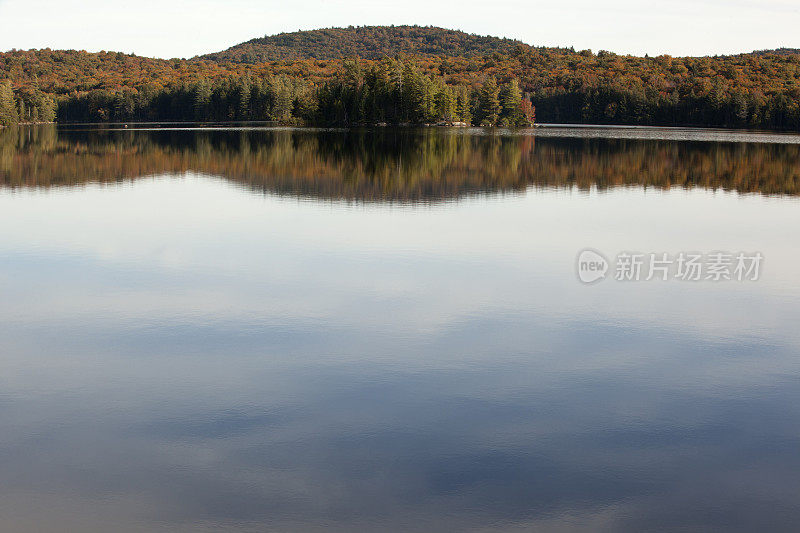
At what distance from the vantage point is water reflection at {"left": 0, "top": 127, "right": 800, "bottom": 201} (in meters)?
39.3

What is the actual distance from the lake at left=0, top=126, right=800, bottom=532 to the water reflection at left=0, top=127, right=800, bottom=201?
1053 cm

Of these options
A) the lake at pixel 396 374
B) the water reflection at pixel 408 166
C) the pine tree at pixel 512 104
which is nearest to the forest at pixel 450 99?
the pine tree at pixel 512 104

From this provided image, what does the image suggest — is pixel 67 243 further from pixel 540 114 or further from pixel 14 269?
pixel 540 114

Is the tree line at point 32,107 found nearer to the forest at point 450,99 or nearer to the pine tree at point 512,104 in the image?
the forest at point 450,99

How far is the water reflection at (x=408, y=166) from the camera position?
3934 cm

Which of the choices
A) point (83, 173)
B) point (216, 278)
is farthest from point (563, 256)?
point (83, 173)

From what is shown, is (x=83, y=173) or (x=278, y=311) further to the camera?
(x=83, y=173)

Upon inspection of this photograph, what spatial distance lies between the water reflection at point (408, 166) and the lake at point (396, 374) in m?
10.5

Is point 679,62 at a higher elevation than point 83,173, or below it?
higher

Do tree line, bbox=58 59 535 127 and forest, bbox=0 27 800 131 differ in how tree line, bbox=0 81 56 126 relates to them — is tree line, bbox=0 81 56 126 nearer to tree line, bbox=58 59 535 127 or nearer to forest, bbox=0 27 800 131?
forest, bbox=0 27 800 131

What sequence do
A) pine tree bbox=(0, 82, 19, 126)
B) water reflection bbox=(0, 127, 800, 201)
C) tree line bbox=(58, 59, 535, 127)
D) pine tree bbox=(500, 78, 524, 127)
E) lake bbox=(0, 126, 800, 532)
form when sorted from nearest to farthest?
lake bbox=(0, 126, 800, 532) → water reflection bbox=(0, 127, 800, 201) → tree line bbox=(58, 59, 535, 127) → pine tree bbox=(0, 82, 19, 126) → pine tree bbox=(500, 78, 524, 127)

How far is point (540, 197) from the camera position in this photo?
117ft

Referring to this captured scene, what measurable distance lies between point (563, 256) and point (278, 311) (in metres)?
9.45

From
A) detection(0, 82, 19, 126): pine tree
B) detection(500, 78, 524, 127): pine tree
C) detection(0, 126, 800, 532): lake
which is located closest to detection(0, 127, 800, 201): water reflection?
detection(0, 126, 800, 532): lake
